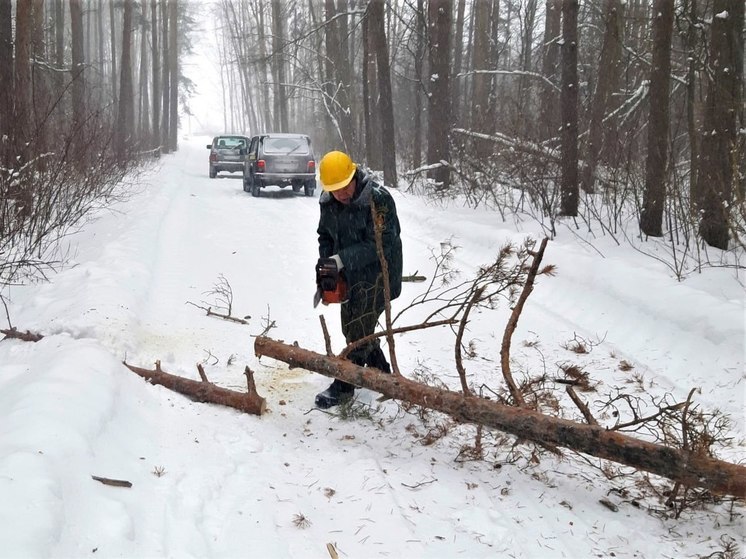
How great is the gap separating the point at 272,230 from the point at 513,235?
477 cm

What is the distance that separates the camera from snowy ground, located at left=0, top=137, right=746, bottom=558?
2793 mm

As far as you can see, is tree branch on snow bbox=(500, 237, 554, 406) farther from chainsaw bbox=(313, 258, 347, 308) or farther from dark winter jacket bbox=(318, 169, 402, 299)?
chainsaw bbox=(313, 258, 347, 308)

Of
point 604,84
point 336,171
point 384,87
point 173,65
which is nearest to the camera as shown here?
point 336,171

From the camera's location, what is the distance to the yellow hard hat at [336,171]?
4.09 meters

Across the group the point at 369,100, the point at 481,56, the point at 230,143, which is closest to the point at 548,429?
the point at 369,100

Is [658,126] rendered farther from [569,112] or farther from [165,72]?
[165,72]

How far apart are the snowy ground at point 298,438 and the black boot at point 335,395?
0.09 metres

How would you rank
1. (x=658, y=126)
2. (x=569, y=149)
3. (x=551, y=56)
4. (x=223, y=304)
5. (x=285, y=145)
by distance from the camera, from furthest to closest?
(x=551, y=56)
(x=285, y=145)
(x=569, y=149)
(x=658, y=126)
(x=223, y=304)

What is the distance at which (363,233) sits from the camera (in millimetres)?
4438

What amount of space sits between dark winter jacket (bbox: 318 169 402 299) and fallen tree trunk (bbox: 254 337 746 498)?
2.14 feet

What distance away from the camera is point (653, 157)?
8.24 m

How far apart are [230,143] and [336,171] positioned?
21588 millimetres

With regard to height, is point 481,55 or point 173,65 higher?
point 173,65

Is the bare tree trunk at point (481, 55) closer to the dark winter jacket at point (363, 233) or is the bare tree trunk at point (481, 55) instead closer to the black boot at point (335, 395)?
the dark winter jacket at point (363, 233)
